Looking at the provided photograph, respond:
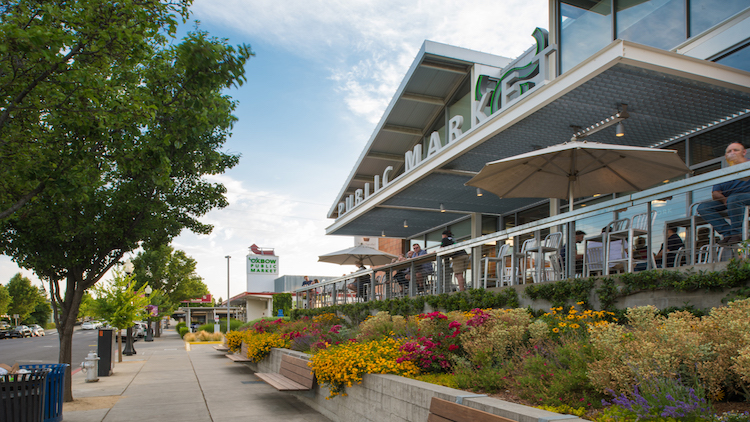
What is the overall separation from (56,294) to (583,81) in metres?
10.8

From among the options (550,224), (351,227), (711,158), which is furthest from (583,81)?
(351,227)

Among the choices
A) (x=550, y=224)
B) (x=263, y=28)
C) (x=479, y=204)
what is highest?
(x=263, y=28)

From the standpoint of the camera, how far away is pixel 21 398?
6090 mm

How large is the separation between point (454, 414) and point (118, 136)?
5620 mm

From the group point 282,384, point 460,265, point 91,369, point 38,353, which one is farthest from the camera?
point 38,353

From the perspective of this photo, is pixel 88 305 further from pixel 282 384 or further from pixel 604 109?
pixel 604 109

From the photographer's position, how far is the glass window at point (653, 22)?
1006 cm

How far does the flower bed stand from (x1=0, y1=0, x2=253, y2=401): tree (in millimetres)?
4100

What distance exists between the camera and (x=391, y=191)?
16078 millimetres

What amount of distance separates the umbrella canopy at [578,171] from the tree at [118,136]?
4610 millimetres

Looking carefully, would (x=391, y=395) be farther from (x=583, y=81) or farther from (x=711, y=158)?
(x=711, y=158)

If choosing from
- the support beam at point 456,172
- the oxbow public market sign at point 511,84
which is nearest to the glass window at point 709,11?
the oxbow public market sign at point 511,84

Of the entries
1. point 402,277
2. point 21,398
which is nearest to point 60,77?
point 21,398

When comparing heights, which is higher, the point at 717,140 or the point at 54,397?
the point at 717,140
